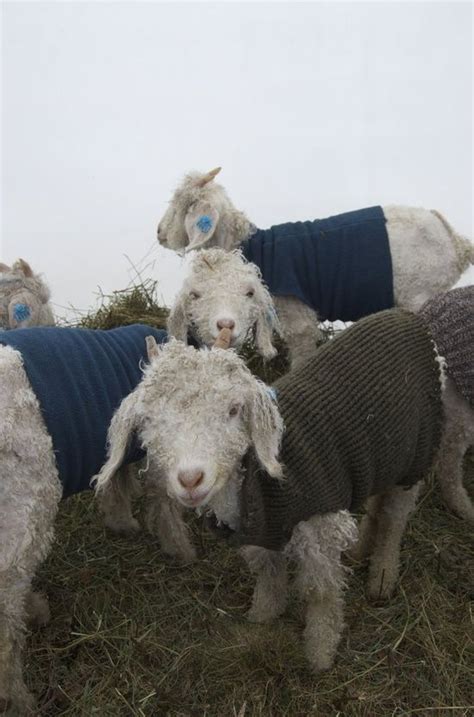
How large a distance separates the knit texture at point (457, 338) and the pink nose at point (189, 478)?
3.86ft

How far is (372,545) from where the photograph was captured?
2633 millimetres

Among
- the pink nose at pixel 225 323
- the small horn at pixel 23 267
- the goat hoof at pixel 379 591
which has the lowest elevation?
the goat hoof at pixel 379 591

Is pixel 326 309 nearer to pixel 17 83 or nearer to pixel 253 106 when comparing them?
pixel 253 106

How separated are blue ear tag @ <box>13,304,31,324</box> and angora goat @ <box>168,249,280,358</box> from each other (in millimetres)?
803

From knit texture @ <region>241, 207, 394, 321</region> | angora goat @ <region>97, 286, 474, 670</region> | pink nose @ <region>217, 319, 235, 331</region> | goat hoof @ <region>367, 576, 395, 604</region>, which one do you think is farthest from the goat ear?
goat hoof @ <region>367, 576, 395, 604</region>

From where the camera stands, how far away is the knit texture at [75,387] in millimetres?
1989

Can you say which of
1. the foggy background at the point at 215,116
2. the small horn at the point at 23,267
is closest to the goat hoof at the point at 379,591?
the small horn at the point at 23,267

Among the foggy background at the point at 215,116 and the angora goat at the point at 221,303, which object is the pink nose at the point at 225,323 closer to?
the angora goat at the point at 221,303

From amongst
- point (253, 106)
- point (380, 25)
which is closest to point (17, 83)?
point (253, 106)

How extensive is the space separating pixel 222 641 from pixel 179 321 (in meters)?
1.17

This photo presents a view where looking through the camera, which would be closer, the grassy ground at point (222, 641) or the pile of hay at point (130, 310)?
the grassy ground at point (222, 641)

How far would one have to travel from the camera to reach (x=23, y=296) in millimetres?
3113

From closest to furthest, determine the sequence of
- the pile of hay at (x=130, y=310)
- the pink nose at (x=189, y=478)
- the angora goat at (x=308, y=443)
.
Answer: the pink nose at (x=189, y=478), the angora goat at (x=308, y=443), the pile of hay at (x=130, y=310)

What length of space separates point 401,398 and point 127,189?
299 centimetres
